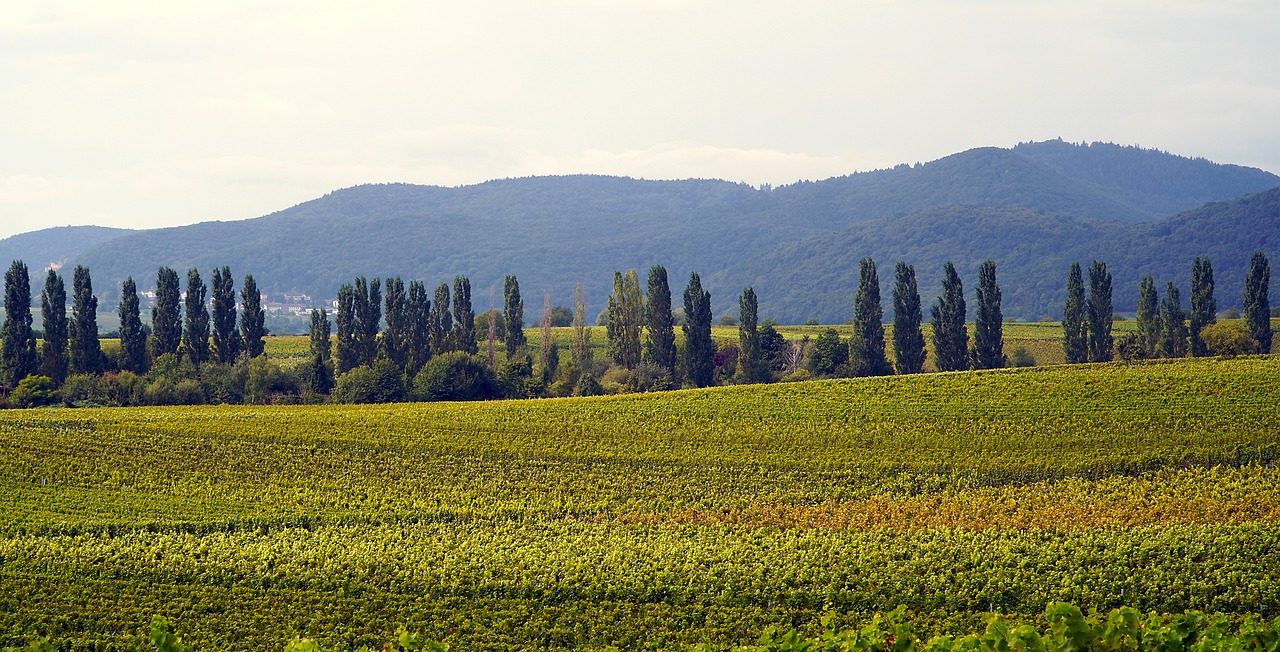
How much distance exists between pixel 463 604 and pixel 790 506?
1753 centimetres

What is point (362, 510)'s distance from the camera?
43438 mm

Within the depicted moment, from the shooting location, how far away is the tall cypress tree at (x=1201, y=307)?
290ft

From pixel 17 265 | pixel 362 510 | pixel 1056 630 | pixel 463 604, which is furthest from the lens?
pixel 17 265

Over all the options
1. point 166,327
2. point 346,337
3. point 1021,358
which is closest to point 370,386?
point 346,337

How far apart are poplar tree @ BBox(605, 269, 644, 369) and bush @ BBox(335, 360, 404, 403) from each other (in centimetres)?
2102

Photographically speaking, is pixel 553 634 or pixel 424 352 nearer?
pixel 553 634

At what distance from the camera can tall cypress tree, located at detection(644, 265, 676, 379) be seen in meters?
90.8

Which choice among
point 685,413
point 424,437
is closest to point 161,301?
point 424,437

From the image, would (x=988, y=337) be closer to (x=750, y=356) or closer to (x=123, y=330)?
(x=750, y=356)

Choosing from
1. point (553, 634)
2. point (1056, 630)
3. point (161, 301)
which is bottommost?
point (553, 634)

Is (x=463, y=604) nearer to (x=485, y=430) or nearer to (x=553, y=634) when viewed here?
(x=553, y=634)

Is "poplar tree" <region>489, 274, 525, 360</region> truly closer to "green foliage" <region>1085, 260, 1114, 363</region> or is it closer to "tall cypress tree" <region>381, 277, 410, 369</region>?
"tall cypress tree" <region>381, 277, 410, 369</region>

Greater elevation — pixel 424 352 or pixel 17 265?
pixel 17 265

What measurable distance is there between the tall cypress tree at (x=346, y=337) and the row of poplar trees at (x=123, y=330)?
722 centimetres
